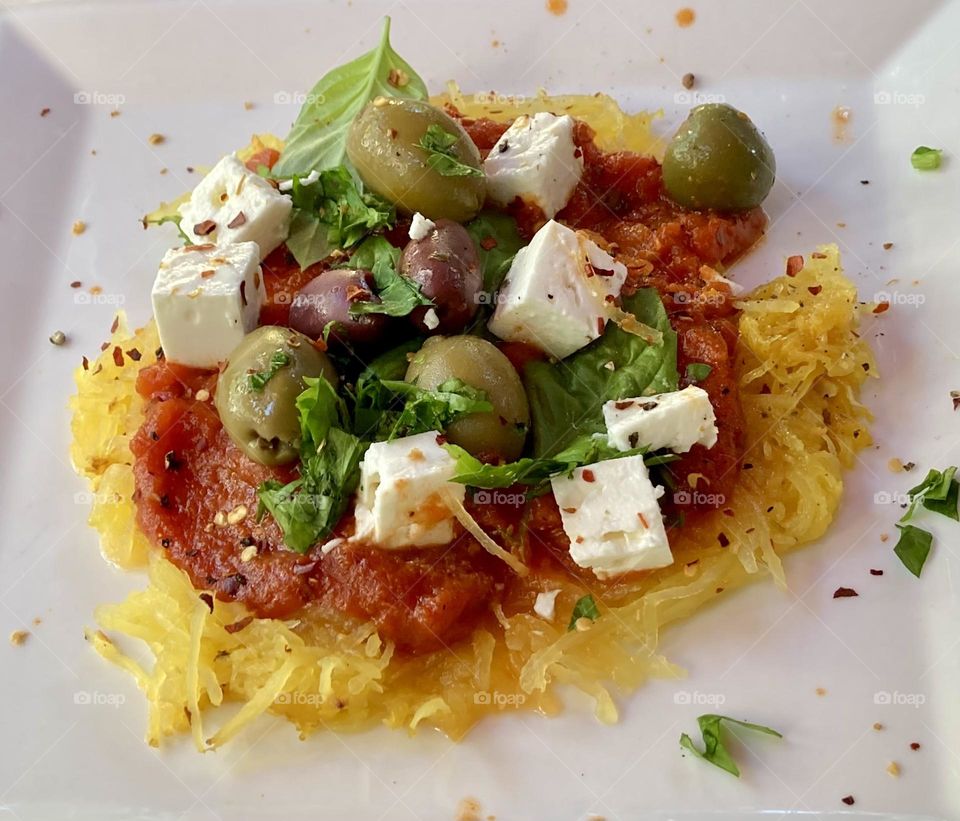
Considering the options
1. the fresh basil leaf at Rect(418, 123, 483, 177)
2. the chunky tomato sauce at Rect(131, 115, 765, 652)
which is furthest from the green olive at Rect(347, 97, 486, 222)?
the chunky tomato sauce at Rect(131, 115, 765, 652)

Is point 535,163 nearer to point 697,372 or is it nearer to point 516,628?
point 697,372

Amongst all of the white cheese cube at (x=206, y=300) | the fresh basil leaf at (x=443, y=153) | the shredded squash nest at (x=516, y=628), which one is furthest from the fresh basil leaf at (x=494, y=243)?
the shredded squash nest at (x=516, y=628)

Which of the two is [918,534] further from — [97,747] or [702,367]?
[97,747]

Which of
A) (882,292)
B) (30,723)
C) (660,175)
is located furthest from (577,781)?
(660,175)

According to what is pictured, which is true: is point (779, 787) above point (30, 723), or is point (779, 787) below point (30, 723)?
below

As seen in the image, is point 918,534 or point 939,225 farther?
point 939,225

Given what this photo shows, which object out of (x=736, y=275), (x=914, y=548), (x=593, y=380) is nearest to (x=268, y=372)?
(x=593, y=380)
